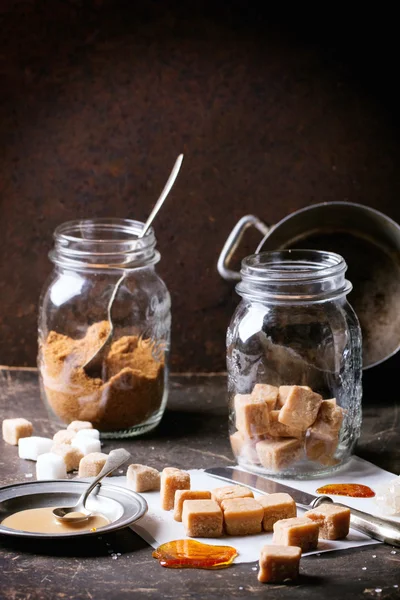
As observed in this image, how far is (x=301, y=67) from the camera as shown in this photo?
7.14 feet

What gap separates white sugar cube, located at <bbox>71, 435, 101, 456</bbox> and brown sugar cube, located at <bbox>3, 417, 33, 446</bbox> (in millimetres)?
118

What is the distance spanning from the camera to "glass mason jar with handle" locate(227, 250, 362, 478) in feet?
5.59

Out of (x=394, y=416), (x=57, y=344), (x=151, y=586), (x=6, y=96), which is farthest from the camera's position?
(x=6, y=96)

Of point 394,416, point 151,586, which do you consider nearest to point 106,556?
point 151,586

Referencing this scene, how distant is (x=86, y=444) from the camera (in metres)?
1.76

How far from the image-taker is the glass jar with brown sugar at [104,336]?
6.22 ft

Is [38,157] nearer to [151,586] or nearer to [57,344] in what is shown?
[57,344]

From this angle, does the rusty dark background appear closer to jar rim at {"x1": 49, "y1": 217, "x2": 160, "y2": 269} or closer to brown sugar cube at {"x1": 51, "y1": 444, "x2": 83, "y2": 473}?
jar rim at {"x1": 49, "y1": 217, "x2": 160, "y2": 269}

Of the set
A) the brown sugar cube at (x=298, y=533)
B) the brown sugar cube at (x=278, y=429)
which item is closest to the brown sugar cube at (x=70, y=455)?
the brown sugar cube at (x=278, y=429)

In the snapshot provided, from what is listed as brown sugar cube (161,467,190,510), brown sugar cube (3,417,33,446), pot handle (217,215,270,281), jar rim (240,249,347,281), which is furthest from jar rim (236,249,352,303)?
brown sugar cube (3,417,33,446)

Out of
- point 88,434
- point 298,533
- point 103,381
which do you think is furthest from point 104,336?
point 298,533

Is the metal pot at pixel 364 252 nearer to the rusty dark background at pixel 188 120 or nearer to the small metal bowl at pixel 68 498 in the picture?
the rusty dark background at pixel 188 120

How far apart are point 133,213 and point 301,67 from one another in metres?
0.47

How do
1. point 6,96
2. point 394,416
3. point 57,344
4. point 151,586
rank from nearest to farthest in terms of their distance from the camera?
1. point 151,586
2. point 57,344
3. point 394,416
4. point 6,96
